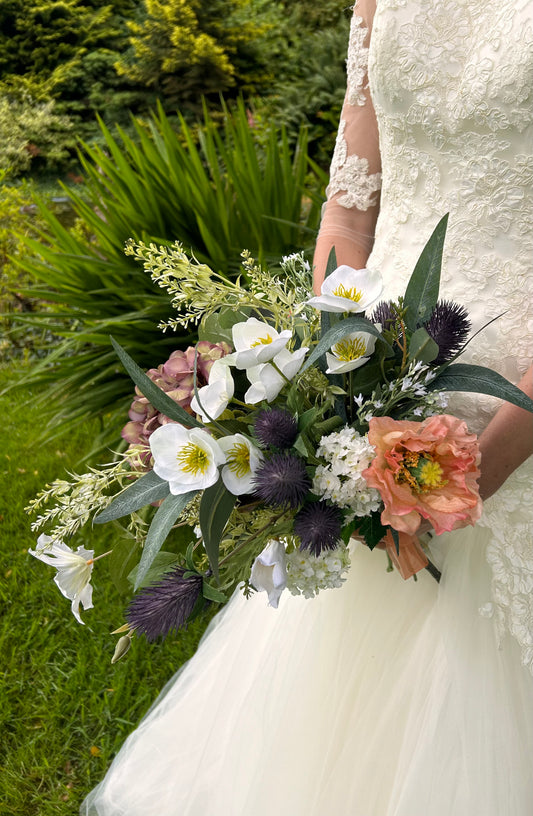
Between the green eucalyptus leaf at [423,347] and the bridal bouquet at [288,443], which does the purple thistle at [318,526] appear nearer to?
the bridal bouquet at [288,443]

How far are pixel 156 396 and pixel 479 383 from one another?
0.46m

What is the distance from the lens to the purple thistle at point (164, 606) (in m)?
0.95

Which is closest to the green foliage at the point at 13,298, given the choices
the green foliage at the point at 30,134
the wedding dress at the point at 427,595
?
Result: the green foliage at the point at 30,134

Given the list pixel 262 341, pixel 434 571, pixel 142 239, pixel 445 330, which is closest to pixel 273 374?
pixel 262 341

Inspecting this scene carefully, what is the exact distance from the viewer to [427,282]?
41.4 inches

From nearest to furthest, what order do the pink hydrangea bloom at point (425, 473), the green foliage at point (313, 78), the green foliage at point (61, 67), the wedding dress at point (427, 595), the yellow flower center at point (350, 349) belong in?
the pink hydrangea bloom at point (425, 473) → the yellow flower center at point (350, 349) → the wedding dress at point (427, 595) → the green foliage at point (313, 78) → the green foliage at point (61, 67)

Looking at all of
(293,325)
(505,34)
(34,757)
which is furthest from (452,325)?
(34,757)

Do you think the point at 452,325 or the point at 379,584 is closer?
the point at 452,325

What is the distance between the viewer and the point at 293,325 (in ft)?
3.34

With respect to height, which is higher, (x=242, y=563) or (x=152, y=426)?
(x=152, y=426)

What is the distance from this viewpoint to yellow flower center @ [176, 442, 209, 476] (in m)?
0.92

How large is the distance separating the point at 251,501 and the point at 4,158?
8.41 metres

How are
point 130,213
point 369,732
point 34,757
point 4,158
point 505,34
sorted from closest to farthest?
point 505,34 < point 369,732 < point 34,757 < point 130,213 < point 4,158

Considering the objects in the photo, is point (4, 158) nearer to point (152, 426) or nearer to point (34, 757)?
point (34, 757)
